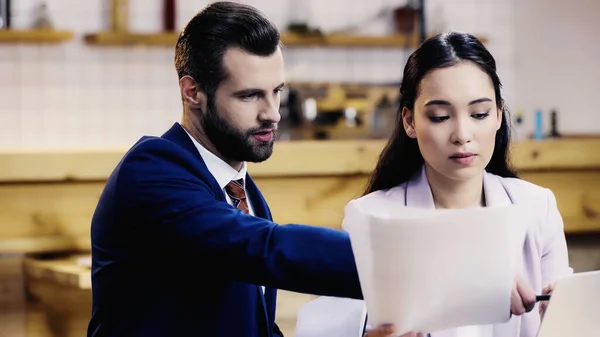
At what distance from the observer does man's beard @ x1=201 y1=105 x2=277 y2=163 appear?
1.55 meters

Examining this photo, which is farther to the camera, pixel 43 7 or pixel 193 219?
pixel 43 7

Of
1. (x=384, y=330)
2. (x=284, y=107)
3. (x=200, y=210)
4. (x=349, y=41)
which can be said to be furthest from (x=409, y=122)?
(x=349, y=41)

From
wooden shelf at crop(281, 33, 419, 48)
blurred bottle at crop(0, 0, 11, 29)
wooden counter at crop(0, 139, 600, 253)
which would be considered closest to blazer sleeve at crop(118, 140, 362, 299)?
wooden counter at crop(0, 139, 600, 253)

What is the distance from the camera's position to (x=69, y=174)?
312 centimetres

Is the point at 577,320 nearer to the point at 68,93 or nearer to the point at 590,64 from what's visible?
the point at 68,93

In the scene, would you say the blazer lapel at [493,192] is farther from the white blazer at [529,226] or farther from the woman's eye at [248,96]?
the woman's eye at [248,96]

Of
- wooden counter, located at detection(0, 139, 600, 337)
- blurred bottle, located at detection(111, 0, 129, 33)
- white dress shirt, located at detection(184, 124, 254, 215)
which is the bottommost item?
wooden counter, located at detection(0, 139, 600, 337)

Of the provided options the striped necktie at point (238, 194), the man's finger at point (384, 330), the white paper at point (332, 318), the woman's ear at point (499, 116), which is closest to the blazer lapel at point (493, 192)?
the woman's ear at point (499, 116)

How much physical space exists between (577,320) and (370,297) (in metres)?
0.37

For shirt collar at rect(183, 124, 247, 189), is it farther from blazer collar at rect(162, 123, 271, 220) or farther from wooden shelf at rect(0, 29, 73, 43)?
wooden shelf at rect(0, 29, 73, 43)

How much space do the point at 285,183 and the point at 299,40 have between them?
228 centimetres

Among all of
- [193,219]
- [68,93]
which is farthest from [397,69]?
[193,219]

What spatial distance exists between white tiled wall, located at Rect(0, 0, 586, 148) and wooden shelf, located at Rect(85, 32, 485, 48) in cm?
12

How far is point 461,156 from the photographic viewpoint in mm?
1715
